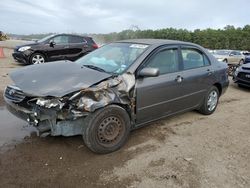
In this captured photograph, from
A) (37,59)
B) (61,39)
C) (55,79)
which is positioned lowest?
(37,59)

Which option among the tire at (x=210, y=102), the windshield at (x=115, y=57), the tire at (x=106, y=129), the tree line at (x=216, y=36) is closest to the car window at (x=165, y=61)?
the windshield at (x=115, y=57)

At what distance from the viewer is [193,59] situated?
207 inches

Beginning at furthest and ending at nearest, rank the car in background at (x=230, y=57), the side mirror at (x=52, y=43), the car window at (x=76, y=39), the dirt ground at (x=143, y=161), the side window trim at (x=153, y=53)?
1. the car in background at (x=230, y=57)
2. the car window at (x=76, y=39)
3. the side mirror at (x=52, y=43)
4. the side window trim at (x=153, y=53)
5. the dirt ground at (x=143, y=161)

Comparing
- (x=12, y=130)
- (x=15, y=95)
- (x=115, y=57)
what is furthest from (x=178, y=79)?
(x=12, y=130)

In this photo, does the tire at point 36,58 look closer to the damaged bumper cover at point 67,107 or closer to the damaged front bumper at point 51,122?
the damaged bumper cover at point 67,107

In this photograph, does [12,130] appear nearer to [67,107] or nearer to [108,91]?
[67,107]

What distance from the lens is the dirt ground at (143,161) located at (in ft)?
10.4

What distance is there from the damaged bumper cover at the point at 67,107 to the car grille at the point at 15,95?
4cm

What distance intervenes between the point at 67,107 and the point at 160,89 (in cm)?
161

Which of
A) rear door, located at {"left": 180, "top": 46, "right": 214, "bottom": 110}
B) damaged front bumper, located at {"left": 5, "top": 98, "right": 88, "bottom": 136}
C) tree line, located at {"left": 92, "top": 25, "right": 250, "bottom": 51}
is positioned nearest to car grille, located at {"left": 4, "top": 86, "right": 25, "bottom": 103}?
damaged front bumper, located at {"left": 5, "top": 98, "right": 88, "bottom": 136}

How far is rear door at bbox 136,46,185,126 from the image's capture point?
4082 mm

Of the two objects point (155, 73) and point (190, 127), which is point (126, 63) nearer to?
point (155, 73)

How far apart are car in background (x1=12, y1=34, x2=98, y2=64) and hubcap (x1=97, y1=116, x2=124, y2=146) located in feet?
29.1

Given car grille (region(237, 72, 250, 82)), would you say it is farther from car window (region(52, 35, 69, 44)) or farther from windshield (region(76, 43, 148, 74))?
car window (region(52, 35, 69, 44))
